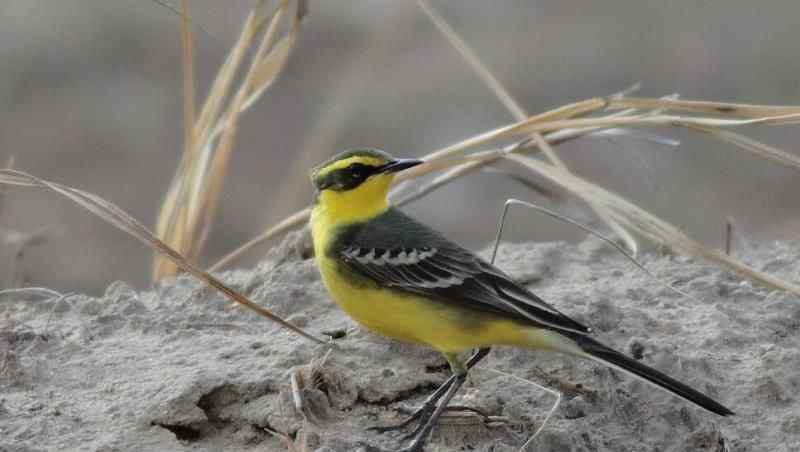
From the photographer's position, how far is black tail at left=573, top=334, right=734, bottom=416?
13.9ft

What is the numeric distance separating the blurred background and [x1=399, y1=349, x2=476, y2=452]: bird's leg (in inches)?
242

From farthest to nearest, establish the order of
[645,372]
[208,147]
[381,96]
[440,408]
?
[381,96], [208,147], [440,408], [645,372]

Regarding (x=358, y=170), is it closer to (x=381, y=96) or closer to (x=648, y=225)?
(x=648, y=225)

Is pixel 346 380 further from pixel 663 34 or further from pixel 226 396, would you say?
pixel 663 34

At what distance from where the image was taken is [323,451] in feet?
13.7

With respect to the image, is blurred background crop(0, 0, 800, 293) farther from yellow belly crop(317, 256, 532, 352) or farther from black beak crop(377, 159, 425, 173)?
yellow belly crop(317, 256, 532, 352)

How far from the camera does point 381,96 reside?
1388cm

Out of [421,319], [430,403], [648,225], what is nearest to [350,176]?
[421,319]

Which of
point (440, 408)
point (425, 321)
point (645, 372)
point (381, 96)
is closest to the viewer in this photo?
point (645, 372)

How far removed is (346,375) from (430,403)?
0.30 meters

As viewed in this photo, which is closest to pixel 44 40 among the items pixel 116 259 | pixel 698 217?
pixel 116 259

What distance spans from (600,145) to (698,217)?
182cm

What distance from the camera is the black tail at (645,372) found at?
13.9 feet

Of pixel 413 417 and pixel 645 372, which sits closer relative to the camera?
pixel 645 372
